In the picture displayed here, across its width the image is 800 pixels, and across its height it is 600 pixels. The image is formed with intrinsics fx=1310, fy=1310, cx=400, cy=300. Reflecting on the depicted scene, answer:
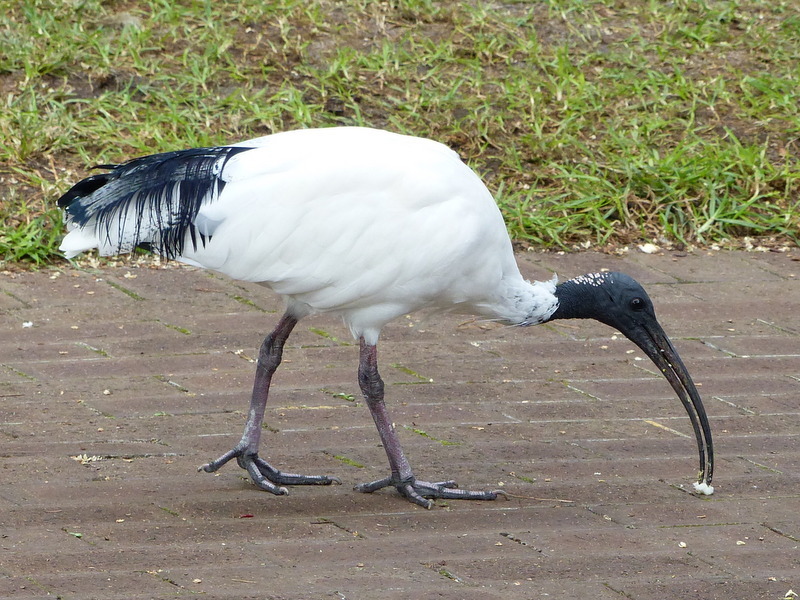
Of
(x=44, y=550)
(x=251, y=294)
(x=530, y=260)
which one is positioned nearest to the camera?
(x=44, y=550)

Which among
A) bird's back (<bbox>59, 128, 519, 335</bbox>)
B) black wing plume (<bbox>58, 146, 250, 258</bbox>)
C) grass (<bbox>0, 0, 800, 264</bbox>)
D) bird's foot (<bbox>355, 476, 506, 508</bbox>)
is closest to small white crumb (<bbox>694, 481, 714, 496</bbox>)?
bird's foot (<bbox>355, 476, 506, 508</bbox>)

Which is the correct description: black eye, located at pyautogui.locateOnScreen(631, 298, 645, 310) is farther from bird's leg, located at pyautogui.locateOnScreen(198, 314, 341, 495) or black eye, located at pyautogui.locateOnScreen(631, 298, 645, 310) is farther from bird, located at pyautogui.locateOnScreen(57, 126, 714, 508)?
bird's leg, located at pyautogui.locateOnScreen(198, 314, 341, 495)

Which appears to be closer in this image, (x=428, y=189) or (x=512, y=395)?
(x=428, y=189)

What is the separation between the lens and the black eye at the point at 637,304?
449 centimetres

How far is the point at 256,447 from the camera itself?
173 inches

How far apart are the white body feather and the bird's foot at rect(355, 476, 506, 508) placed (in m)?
0.56

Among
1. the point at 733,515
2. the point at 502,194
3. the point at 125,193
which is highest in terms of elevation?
the point at 125,193

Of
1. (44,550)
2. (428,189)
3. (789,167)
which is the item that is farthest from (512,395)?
(789,167)

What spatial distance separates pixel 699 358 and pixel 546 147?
7.59 ft

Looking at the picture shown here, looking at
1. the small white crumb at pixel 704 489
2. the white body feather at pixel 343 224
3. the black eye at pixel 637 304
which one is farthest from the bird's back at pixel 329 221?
the small white crumb at pixel 704 489

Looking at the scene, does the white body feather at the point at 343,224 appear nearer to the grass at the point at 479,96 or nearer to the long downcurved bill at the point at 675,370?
the long downcurved bill at the point at 675,370

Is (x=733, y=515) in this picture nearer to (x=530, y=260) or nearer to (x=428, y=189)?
(x=428, y=189)

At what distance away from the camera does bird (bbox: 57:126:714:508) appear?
4102 millimetres

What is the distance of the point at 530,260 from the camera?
6730 millimetres
